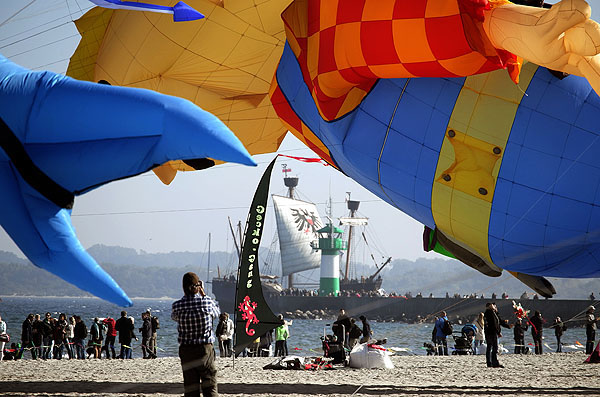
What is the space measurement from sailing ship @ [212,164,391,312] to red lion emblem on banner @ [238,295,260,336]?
9175cm

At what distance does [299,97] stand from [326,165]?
1.67 m

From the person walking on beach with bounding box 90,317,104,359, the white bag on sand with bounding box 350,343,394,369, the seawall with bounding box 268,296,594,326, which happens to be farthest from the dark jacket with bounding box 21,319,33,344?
the seawall with bounding box 268,296,594,326

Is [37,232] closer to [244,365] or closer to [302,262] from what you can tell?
[244,365]

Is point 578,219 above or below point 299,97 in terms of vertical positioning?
below

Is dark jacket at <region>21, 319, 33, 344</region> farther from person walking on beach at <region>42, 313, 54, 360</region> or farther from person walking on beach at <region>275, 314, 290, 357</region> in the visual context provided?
person walking on beach at <region>275, 314, 290, 357</region>

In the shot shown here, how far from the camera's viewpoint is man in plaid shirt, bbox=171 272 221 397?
6.24 meters

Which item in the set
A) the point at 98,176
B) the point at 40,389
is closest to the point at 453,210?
the point at 98,176

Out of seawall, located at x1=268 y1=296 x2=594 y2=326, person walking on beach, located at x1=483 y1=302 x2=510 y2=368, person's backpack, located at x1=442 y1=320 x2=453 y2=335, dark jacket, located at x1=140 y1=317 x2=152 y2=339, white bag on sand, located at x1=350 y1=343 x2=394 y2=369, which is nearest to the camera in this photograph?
person walking on beach, located at x1=483 y1=302 x2=510 y2=368

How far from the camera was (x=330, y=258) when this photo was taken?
105625 millimetres

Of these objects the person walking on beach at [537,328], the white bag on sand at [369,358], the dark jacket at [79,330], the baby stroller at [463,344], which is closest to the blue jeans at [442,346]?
the baby stroller at [463,344]

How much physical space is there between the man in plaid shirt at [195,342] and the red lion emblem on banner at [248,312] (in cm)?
507

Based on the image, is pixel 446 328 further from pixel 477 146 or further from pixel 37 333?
pixel 477 146

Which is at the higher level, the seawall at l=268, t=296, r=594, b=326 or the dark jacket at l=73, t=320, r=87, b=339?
the seawall at l=268, t=296, r=594, b=326

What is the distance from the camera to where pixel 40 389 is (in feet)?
32.6
